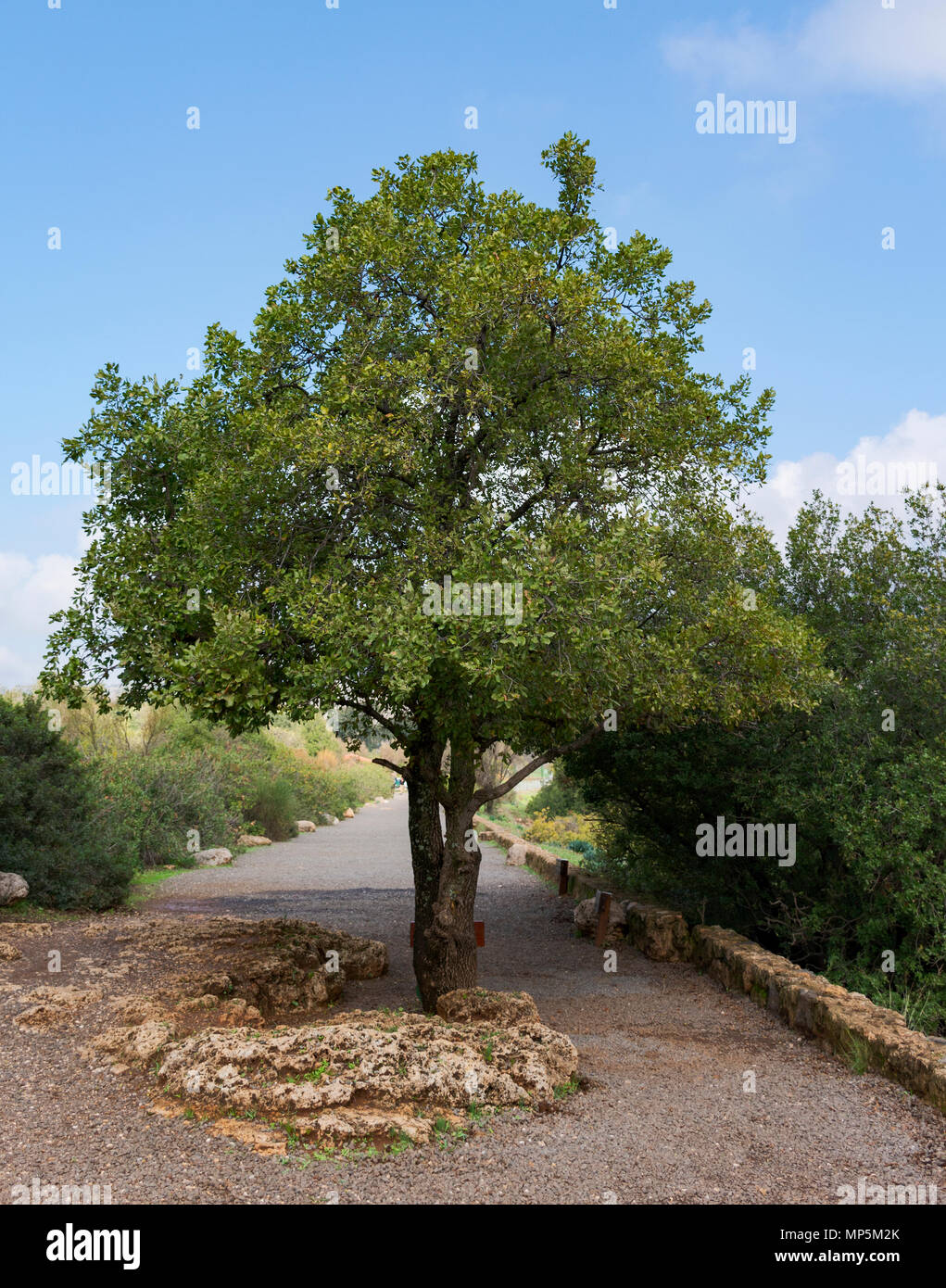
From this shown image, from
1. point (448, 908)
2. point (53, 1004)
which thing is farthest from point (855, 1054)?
point (53, 1004)

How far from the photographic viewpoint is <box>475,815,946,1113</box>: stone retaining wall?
6.68 metres

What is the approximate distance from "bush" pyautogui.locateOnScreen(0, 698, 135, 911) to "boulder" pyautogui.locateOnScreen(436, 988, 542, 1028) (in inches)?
298

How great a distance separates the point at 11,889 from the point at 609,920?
7688 millimetres

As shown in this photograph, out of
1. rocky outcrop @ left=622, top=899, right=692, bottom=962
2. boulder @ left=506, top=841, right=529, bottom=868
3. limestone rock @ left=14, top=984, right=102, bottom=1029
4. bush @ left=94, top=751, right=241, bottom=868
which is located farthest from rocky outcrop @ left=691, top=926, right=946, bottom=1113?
boulder @ left=506, top=841, right=529, bottom=868

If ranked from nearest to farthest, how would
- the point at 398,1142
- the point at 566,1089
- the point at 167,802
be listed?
1. the point at 398,1142
2. the point at 566,1089
3. the point at 167,802

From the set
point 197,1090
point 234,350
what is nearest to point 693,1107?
point 197,1090

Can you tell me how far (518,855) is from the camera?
21.2 m

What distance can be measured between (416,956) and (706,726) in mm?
4531

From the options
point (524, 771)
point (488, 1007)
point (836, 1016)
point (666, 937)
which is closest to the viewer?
point (488, 1007)

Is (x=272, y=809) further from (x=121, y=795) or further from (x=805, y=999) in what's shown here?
(x=805, y=999)

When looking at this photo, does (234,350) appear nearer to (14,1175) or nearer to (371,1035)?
(371,1035)

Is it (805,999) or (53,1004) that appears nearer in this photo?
(53,1004)

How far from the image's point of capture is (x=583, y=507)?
28.3 ft

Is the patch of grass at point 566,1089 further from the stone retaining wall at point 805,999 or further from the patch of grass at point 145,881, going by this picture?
the patch of grass at point 145,881
